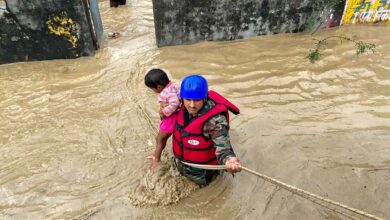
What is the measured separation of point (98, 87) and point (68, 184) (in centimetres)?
183

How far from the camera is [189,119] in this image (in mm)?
2631

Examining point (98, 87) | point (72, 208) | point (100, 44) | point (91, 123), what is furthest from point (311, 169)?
point (100, 44)

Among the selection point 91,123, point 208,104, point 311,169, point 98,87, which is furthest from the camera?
point 98,87

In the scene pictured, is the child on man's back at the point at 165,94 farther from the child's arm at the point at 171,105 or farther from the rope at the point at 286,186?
the rope at the point at 286,186

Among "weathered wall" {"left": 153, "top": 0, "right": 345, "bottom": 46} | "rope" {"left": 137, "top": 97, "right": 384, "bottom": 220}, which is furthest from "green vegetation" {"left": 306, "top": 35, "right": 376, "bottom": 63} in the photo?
"rope" {"left": 137, "top": 97, "right": 384, "bottom": 220}

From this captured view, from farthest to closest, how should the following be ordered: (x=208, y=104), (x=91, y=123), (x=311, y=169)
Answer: (x=91, y=123)
(x=311, y=169)
(x=208, y=104)

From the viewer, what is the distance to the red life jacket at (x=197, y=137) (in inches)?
98.3

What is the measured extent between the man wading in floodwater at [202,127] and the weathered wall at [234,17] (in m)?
3.10

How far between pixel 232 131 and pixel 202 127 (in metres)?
1.29

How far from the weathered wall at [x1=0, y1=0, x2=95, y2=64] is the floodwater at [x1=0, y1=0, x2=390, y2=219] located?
199mm

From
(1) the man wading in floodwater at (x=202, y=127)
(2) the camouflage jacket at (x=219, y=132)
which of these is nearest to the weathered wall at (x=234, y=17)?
(1) the man wading in floodwater at (x=202, y=127)

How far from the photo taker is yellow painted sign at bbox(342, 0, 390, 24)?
19.2 ft

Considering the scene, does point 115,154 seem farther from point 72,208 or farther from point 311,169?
point 311,169

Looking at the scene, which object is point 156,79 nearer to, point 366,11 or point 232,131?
point 232,131
